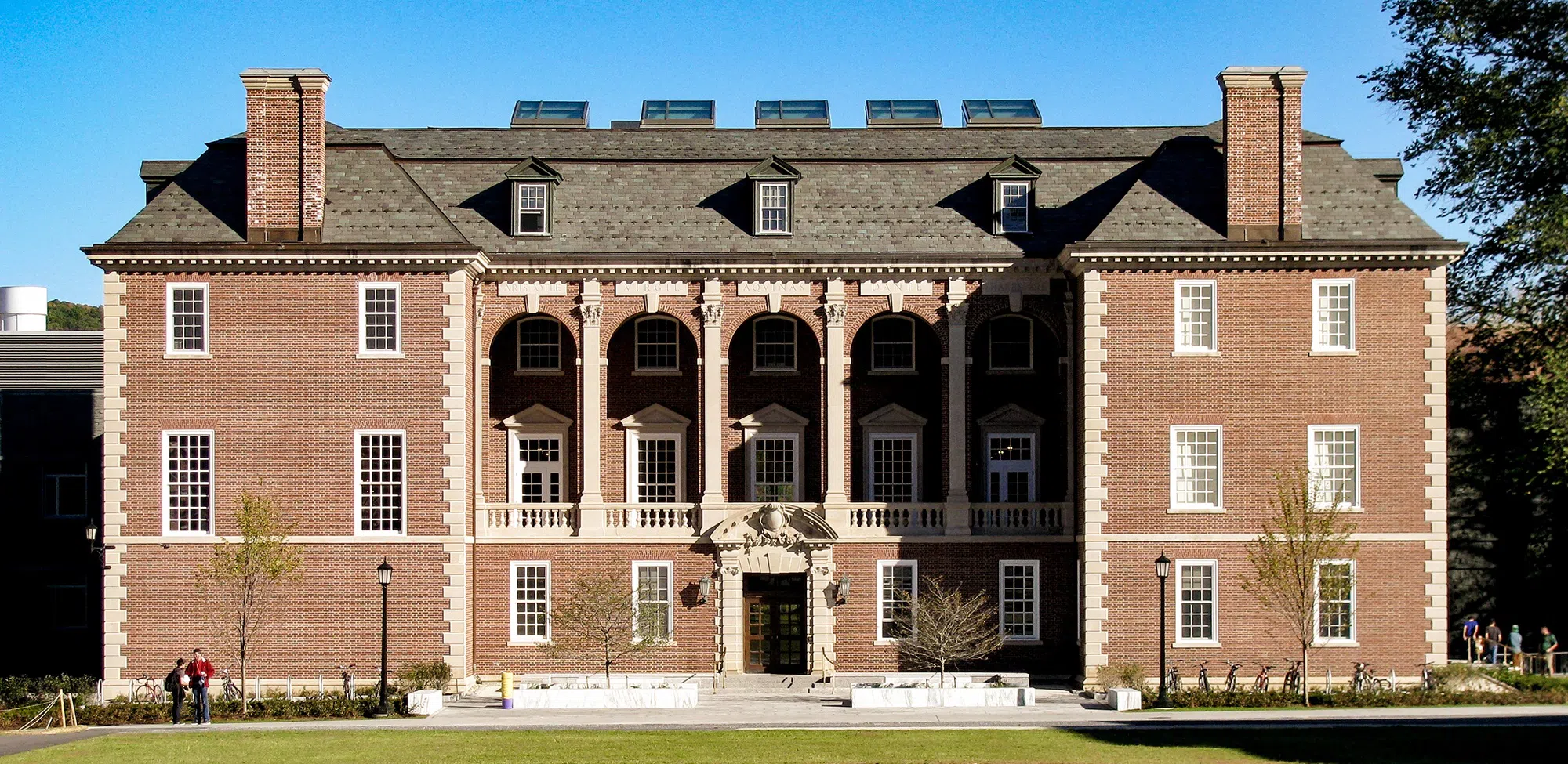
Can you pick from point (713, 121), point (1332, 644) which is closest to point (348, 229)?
point (713, 121)

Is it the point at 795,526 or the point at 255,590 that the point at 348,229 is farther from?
the point at 795,526

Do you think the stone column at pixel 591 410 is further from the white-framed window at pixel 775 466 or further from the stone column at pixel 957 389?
the stone column at pixel 957 389

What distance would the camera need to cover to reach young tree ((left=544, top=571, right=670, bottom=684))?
40.6 meters

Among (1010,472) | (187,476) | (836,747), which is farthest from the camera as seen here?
(1010,472)

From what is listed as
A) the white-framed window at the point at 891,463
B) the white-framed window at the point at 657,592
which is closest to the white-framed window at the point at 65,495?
the white-framed window at the point at 657,592

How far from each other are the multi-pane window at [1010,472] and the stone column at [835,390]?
4.29m

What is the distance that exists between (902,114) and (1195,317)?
12.5 metres

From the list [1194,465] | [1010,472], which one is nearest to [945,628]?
[1010,472]

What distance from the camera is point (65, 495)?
168 ft

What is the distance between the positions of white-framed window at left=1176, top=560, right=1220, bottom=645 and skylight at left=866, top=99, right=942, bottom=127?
15.6m

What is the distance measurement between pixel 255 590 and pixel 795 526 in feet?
44.4

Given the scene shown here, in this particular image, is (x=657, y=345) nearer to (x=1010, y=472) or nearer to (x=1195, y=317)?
(x=1010, y=472)

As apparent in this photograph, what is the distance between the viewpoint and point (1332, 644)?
39844mm

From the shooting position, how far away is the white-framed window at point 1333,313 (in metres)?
40.6
